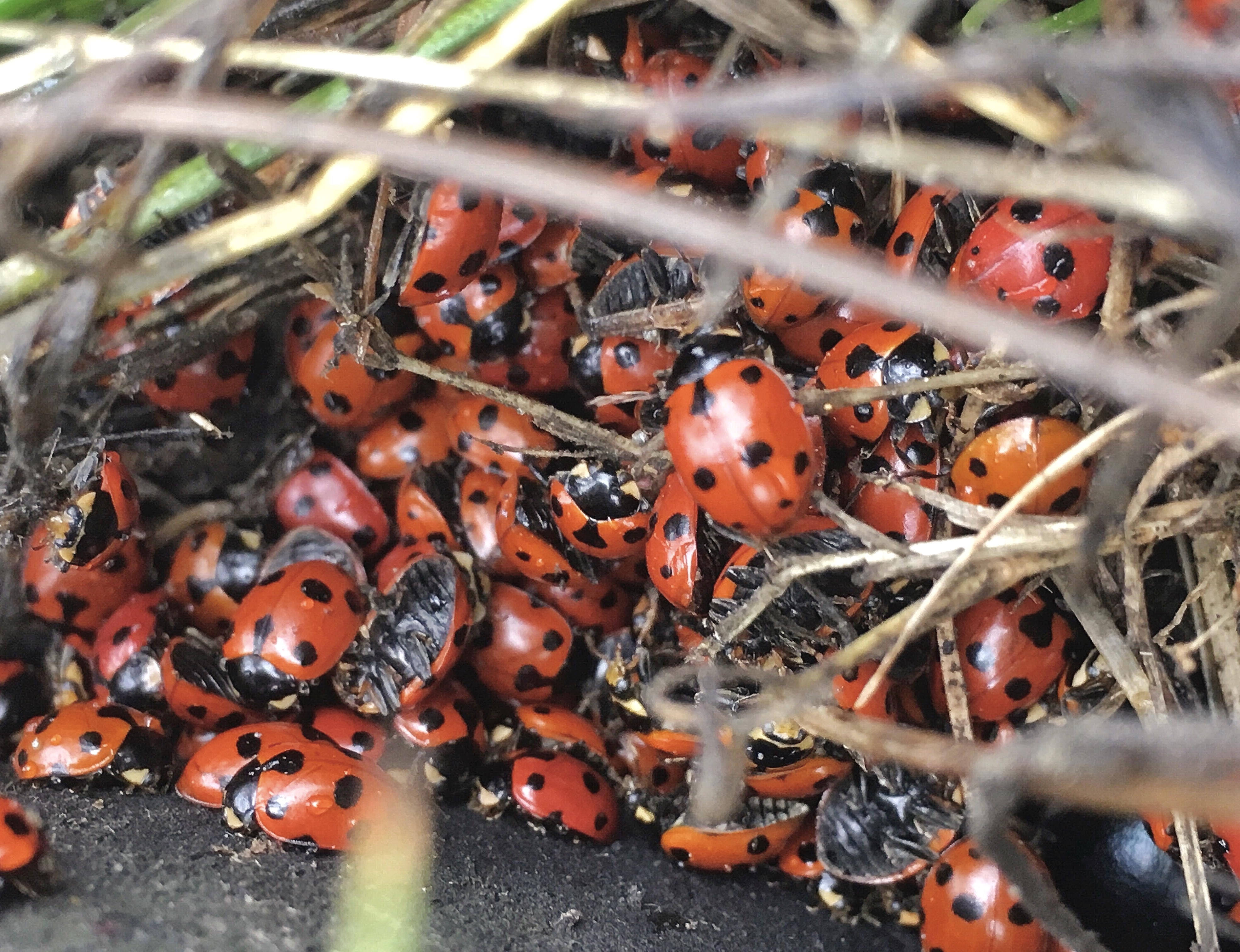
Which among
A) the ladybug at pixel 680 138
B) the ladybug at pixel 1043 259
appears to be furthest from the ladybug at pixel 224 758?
the ladybug at pixel 1043 259

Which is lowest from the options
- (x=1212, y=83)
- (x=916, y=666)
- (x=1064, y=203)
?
(x=916, y=666)

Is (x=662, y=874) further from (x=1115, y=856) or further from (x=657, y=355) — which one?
(x=657, y=355)

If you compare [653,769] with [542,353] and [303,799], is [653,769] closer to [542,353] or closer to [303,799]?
[303,799]

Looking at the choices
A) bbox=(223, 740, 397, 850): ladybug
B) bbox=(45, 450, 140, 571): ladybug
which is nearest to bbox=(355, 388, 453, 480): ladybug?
bbox=(45, 450, 140, 571): ladybug

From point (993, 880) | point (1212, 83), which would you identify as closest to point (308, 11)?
point (1212, 83)

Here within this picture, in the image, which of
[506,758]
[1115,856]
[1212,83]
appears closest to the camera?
[1212,83]

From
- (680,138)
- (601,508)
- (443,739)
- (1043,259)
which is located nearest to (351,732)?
(443,739)

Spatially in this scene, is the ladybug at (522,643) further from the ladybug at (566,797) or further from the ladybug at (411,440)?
the ladybug at (411,440)
